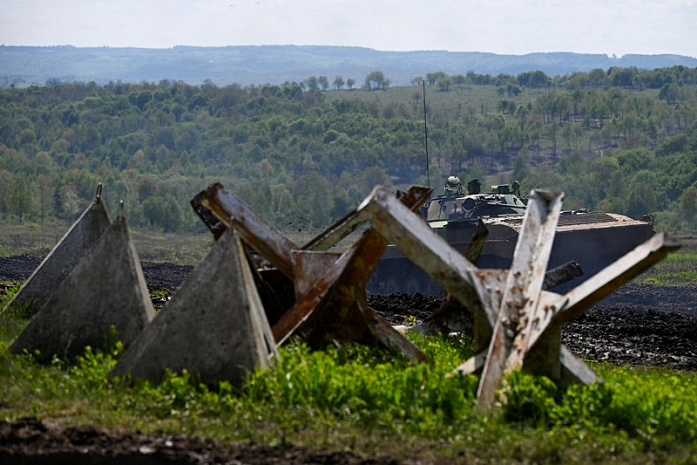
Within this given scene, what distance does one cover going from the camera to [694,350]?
648 inches

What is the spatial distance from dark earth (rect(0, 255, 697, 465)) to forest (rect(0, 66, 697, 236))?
927 inches

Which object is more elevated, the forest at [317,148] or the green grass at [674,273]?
the green grass at [674,273]

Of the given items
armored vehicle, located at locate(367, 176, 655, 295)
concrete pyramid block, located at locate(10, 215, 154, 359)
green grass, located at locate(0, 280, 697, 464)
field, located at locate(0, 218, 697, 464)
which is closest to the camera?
field, located at locate(0, 218, 697, 464)

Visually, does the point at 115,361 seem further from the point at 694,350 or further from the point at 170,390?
the point at 694,350

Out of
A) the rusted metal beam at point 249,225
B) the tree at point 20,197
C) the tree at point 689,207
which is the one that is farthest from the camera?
the tree at point 689,207

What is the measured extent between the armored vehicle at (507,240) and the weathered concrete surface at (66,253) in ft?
52.6

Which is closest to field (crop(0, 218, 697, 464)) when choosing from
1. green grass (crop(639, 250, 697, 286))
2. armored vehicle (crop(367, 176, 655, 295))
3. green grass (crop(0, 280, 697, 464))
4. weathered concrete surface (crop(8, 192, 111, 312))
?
green grass (crop(0, 280, 697, 464))

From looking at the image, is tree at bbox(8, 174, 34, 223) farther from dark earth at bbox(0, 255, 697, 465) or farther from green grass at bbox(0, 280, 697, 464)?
green grass at bbox(0, 280, 697, 464)

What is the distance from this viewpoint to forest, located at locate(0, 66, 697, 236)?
6169 cm

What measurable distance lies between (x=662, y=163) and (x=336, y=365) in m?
65.1

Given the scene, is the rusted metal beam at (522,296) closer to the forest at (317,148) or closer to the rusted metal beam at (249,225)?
the rusted metal beam at (249,225)

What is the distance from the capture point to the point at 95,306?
10094mm

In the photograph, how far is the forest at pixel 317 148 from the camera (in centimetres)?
6169

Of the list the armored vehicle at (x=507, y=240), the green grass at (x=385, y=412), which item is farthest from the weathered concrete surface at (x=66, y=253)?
the armored vehicle at (x=507, y=240)
